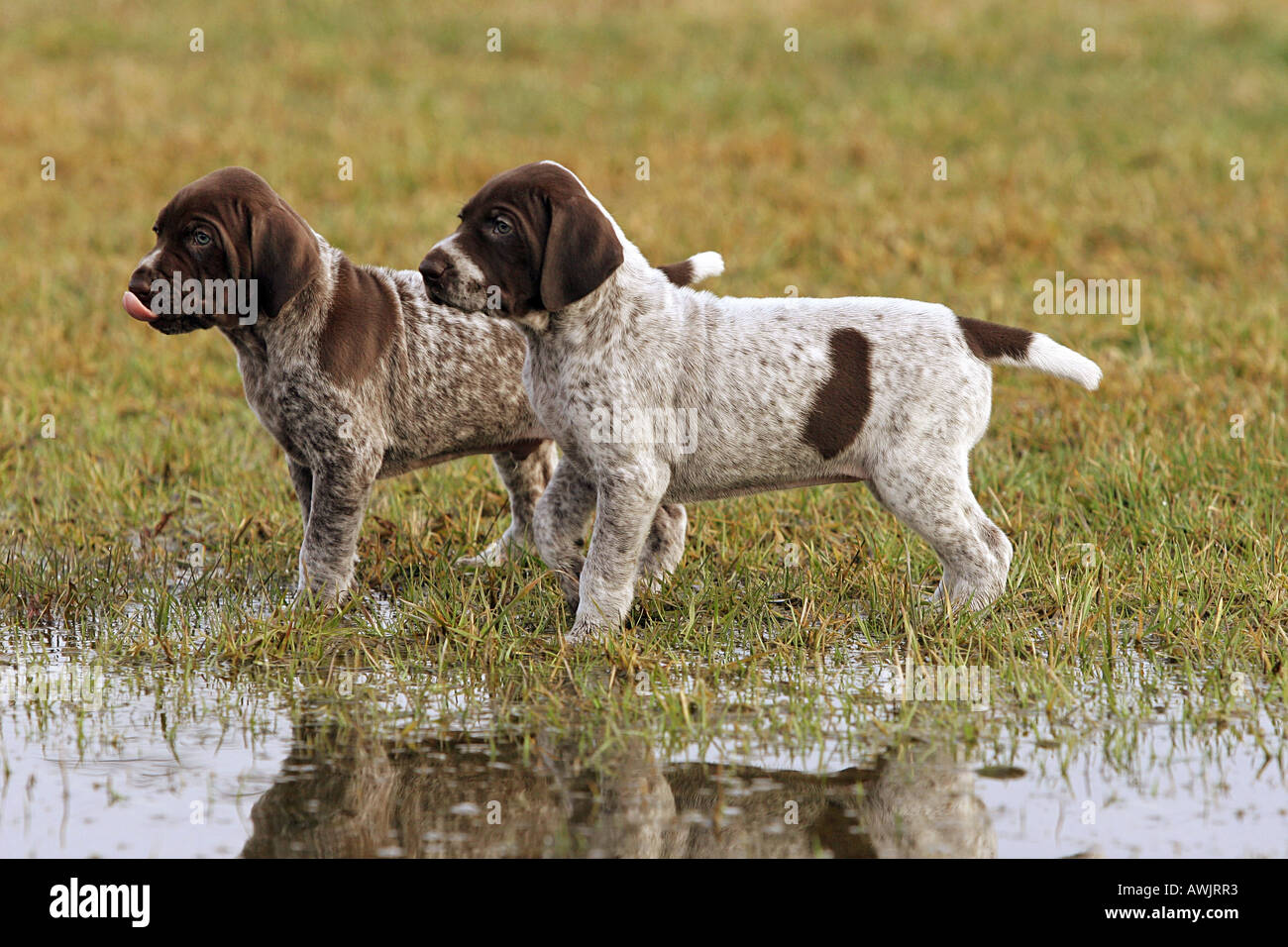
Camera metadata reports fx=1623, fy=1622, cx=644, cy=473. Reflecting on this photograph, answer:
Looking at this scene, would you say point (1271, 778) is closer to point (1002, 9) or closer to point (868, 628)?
point (868, 628)

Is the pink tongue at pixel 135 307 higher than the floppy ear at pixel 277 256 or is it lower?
lower

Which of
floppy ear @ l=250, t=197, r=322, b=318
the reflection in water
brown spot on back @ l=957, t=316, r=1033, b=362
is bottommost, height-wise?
the reflection in water

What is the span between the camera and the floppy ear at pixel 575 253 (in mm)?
5184

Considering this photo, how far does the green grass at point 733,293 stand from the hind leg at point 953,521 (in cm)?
13

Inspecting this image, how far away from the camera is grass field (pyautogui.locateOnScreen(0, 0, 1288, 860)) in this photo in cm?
527

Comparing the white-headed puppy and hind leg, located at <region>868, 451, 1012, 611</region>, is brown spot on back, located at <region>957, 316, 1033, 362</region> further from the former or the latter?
hind leg, located at <region>868, 451, 1012, 611</region>

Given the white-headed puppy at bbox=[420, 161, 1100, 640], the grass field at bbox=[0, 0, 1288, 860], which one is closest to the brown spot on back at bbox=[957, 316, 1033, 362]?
the white-headed puppy at bbox=[420, 161, 1100, 640]

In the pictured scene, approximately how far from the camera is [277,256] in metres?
5.50

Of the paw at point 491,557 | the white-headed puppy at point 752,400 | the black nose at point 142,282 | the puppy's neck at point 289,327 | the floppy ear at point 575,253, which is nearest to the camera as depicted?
the floppy ear at point 575,253

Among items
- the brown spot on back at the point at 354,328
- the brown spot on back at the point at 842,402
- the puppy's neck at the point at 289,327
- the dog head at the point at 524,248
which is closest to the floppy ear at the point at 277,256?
the puppy's neck at the point at 289,327

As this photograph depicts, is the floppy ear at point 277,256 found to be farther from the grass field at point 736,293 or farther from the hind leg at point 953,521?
the hind leg at point 953,521

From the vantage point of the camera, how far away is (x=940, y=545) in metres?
5.57

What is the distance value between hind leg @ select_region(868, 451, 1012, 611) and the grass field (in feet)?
0.43

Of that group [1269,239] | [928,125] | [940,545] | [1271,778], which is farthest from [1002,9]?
[1271,778]
